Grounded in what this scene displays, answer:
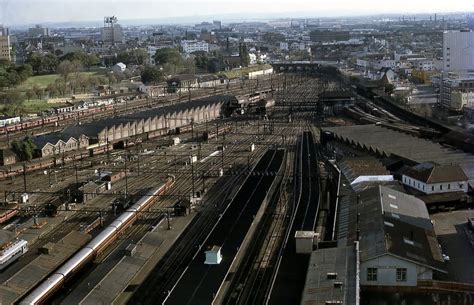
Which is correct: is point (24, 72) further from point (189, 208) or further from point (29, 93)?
point (189, 208)

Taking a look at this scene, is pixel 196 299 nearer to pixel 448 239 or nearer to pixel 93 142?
pixel 448 239

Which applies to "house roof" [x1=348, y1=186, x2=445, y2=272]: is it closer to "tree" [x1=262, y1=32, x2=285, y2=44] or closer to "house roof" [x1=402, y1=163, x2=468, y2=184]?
"house roof" [x1=402, y1=163, x2=468, y2=184]

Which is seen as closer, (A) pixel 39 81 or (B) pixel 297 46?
(A) pixel 39 81

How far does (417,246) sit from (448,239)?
1226 mm

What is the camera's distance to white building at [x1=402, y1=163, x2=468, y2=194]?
26.4 feet

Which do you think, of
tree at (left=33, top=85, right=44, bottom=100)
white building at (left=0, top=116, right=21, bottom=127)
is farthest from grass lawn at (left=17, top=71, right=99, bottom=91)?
white building at (left=0, top=116, right=21, bottom=127)

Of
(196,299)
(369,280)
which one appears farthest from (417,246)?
(196,299)

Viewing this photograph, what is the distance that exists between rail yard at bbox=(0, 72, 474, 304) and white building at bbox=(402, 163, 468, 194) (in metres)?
0.20

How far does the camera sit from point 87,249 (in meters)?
6.27

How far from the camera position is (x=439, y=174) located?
8.14 metres

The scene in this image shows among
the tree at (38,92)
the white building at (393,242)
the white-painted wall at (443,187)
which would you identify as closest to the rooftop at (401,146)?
the white-painted wall at (443,187)

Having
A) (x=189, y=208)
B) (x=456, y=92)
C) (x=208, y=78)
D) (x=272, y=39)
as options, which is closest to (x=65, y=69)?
(x=208, y=78)

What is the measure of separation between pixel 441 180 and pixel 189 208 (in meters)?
3.39

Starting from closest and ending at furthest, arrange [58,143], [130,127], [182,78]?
[58,143] < [130,127] < [182,78]
